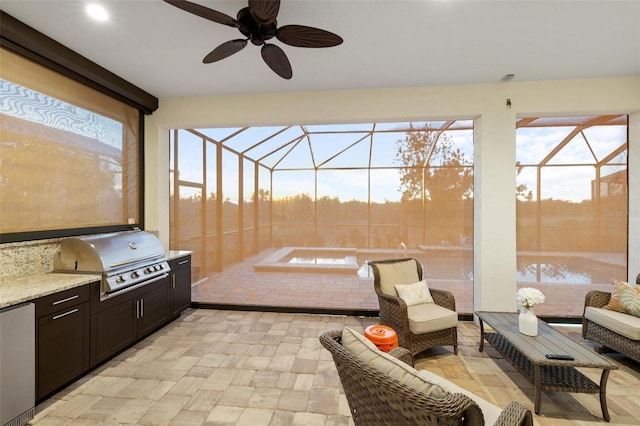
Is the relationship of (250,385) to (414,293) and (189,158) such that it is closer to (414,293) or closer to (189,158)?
(414,293)

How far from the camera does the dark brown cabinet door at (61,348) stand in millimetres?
2014

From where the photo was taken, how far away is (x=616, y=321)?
2.59 metres

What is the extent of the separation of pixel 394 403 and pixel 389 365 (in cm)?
14

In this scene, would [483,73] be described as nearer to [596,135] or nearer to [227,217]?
[596,135]

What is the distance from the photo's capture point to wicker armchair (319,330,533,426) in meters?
0.94

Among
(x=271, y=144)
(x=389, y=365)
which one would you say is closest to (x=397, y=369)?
(x=389, y=365)

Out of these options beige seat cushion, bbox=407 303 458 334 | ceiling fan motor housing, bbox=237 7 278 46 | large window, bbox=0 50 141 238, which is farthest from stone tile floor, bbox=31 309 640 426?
ceiling fan motor housing, bbox=237 7 278 46

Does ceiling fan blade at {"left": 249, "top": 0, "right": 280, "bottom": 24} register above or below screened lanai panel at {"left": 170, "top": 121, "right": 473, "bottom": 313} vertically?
above

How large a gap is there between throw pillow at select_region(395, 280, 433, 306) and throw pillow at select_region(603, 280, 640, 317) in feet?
5.68

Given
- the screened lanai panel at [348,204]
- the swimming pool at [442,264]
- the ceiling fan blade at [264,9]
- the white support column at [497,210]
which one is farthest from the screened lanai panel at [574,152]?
the ceiling fan blade at [264,9]

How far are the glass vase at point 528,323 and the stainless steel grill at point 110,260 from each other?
11.7 ft

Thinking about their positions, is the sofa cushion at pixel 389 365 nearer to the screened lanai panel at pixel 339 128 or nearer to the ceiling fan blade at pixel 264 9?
the ceiling fan blade at pixel 264 9

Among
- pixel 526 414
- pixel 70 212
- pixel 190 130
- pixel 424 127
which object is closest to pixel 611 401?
pixel 526 414

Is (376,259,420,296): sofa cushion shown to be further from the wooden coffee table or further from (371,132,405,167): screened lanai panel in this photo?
(371,132,405,167): screened lanai panel
